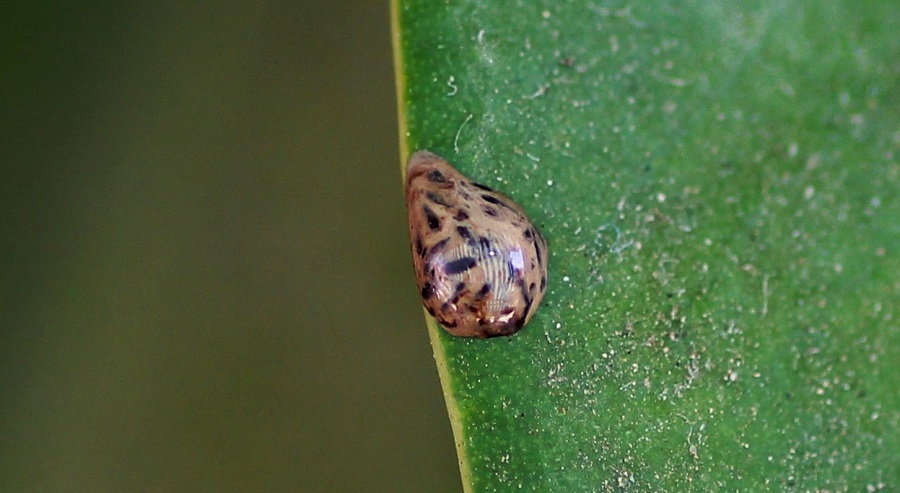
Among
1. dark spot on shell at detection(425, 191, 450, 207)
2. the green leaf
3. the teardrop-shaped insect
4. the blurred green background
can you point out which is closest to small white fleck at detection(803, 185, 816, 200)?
the green leaf

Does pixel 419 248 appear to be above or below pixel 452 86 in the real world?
below

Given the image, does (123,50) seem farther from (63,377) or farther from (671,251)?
(671,251)

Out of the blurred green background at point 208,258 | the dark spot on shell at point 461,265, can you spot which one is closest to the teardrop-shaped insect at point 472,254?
the dark spot on shell at point 461,265

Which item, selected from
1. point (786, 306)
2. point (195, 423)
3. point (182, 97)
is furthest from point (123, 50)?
point (786, 306)

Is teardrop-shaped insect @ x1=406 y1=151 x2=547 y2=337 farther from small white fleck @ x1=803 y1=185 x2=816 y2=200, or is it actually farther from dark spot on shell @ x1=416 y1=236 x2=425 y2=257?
small white fleck @ x1=803 y1=185 x2=816 y2=200

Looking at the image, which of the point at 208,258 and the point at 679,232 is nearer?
the point at 679,232

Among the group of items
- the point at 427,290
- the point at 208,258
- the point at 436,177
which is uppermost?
the point at 436,177

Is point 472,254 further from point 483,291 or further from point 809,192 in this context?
point 809,192

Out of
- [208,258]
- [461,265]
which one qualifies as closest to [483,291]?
[461,265]
